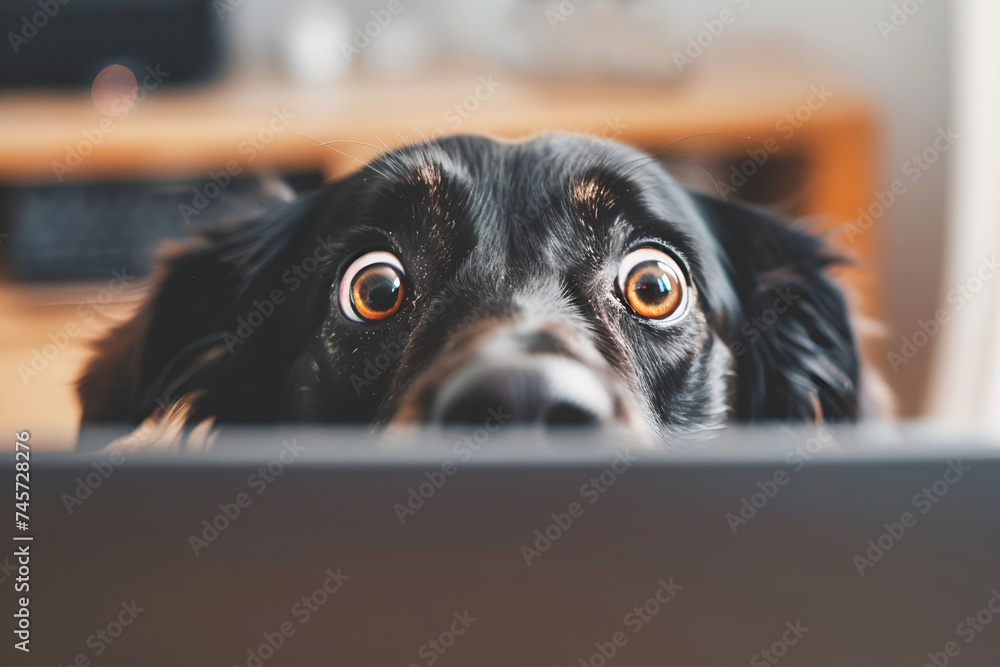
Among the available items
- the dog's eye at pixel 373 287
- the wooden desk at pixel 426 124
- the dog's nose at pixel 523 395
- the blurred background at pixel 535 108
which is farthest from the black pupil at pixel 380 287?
the wooden desk at pixel 426 124

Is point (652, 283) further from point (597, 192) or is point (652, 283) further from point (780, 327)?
point (780, 327)

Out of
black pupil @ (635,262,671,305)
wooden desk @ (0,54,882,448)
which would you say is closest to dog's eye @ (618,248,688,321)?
black pupil @ (635,262,671,305)

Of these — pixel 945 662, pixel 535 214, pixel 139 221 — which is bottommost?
pixel 139 221

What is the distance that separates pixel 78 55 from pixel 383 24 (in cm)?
130

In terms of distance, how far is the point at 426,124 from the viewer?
238 centimetres

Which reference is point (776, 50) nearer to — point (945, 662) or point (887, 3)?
point (887, 3)

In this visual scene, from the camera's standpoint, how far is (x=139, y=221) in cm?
254

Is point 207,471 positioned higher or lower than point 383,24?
lower

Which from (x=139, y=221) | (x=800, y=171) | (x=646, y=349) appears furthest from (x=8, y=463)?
(x=800, y=171)

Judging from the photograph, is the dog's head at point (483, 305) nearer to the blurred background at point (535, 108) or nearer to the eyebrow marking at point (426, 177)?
the eyebrow marking at point (426, 177)

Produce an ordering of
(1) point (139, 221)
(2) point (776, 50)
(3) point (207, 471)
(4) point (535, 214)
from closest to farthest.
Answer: (3) point (207, 471), (4) point (535, 214), (1) point (139, 221), (2) point (776, 50)

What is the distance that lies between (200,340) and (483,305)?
407 millimetres

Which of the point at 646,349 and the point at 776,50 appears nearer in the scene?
the point at 646,349

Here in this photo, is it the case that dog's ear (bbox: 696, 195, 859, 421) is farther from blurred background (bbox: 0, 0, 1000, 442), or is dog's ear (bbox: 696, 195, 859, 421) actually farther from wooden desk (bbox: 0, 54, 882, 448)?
wooden desk (bbox: 0, 54, 882, 448)
